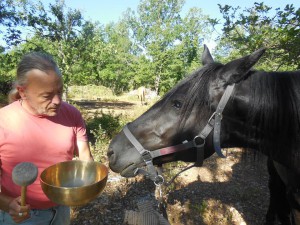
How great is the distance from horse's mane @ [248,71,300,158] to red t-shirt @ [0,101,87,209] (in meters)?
1.43

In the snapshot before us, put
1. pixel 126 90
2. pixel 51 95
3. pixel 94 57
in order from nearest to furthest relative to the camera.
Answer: pixel 51 95 → pixel 94 57 → pixel 126 90

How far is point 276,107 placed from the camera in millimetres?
1932

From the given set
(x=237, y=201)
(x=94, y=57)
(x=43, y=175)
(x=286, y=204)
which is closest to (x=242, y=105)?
(x=43, y=175)

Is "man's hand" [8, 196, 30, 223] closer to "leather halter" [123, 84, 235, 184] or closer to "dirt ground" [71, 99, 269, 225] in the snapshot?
"leather halter" [123, 84, 235, 184]

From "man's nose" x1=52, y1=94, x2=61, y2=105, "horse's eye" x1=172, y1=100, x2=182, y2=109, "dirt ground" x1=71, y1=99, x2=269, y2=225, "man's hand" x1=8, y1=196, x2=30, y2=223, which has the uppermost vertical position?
"man's nose" x1=52, y1=94, x2=61, y2=105

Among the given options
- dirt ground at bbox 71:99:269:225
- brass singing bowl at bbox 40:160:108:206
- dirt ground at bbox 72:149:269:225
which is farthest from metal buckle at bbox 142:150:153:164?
dirt ground at bbox 72:149:269:225

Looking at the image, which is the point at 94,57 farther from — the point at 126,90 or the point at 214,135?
the point at 126,90

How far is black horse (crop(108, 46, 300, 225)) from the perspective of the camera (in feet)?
6.30

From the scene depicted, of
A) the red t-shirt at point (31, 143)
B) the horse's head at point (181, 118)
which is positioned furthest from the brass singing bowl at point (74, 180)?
the horse's head at point (181, 118)

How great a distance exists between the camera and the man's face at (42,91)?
5.37ft

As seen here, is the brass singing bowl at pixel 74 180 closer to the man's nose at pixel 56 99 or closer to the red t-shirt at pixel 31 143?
the red t-shirt at pixel 31 143

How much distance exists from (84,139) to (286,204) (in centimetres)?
312

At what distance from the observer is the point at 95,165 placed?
1925mm

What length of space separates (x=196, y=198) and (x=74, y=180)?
2757mm
